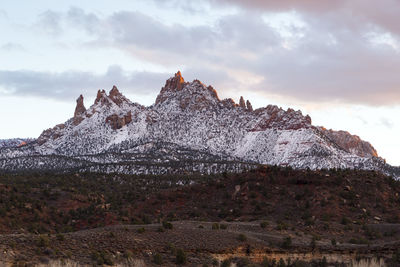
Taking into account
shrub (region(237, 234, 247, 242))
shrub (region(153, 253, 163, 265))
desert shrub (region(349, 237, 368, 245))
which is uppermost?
shrub (region(237, 234, 247, 242))

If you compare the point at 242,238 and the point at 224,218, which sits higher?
the point at 242,238

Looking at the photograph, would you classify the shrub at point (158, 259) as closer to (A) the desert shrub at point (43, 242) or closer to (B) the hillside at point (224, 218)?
(B) the hillside at point (224, 218)


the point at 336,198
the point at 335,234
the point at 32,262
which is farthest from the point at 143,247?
the point at 336,198

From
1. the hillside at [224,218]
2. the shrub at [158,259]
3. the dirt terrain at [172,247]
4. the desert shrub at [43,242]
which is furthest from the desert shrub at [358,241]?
the desert shrub at [43,242]

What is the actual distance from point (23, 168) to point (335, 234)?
532ft

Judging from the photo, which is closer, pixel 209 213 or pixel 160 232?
pixel 160 232

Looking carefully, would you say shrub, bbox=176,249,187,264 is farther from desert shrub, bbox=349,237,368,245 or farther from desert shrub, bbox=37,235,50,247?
desert shrub, bbox=349,237,368,245

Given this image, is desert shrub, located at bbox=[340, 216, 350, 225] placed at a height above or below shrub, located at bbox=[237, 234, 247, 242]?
above

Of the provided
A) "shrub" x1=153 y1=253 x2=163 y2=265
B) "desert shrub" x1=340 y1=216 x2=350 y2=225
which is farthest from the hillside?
"shrub" x1=153 y1=253 x2=163 y2=265

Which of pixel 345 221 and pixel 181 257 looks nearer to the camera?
pixel 181 257

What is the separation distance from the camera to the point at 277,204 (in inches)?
2195

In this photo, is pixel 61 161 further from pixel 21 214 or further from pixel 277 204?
pixel 277 204

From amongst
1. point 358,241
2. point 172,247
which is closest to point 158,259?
point 172,247

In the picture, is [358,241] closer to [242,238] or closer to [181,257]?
[242,238]
